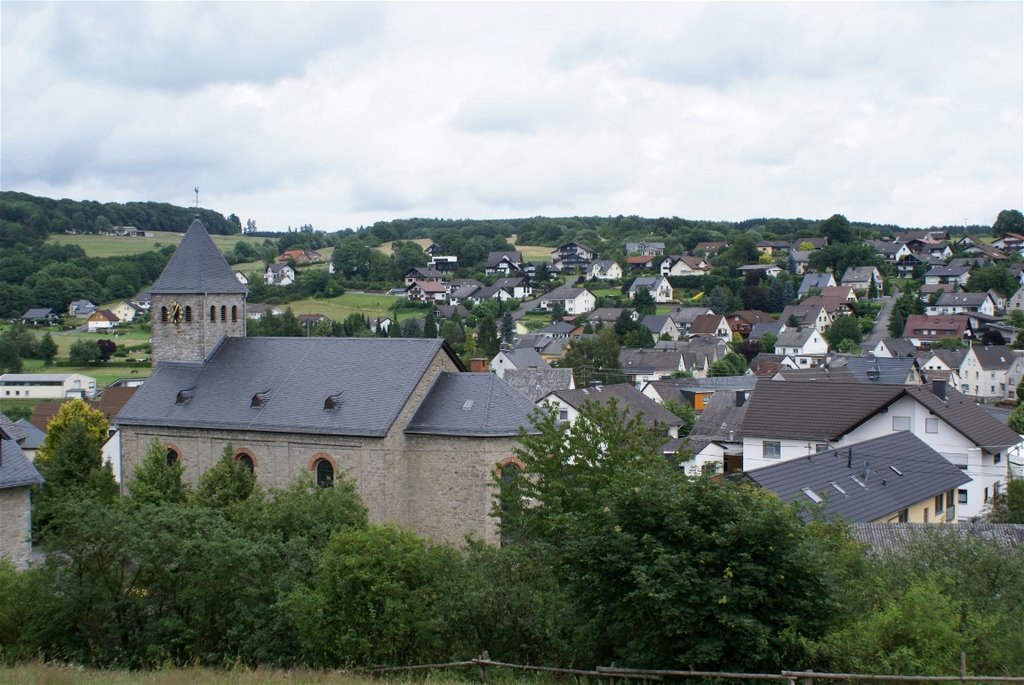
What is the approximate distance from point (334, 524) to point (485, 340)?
73.2 metres

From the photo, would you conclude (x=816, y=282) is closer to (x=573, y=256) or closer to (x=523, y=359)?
(x=573, y=256)

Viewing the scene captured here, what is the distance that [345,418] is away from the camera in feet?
109

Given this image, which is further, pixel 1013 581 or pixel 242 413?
pixel 242 413

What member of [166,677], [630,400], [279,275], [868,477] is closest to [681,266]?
[279,275]

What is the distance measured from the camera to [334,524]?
977 inches

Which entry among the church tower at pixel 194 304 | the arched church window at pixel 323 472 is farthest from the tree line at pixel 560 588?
the church tower at pixel 194 304

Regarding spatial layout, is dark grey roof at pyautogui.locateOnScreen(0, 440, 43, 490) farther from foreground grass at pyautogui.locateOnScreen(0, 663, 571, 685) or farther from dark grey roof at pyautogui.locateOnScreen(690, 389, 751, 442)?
dark grey roof at pyautogui.locateOnScreen(690, 389, 751, 442)

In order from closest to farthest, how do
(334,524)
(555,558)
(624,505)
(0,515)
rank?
(624,505), (555,558), (334,524), (0,515)

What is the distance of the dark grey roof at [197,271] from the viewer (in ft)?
132

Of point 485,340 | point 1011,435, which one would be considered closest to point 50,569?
point 1011,435

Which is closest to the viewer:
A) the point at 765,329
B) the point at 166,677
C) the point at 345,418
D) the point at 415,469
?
the point at 166,677

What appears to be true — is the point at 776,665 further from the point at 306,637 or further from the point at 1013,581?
the point at 306,637

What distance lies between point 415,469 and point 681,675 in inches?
777

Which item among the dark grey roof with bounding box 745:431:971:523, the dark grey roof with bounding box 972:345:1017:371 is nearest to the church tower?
the dark grey roof with bounding box 745:431:971:523
